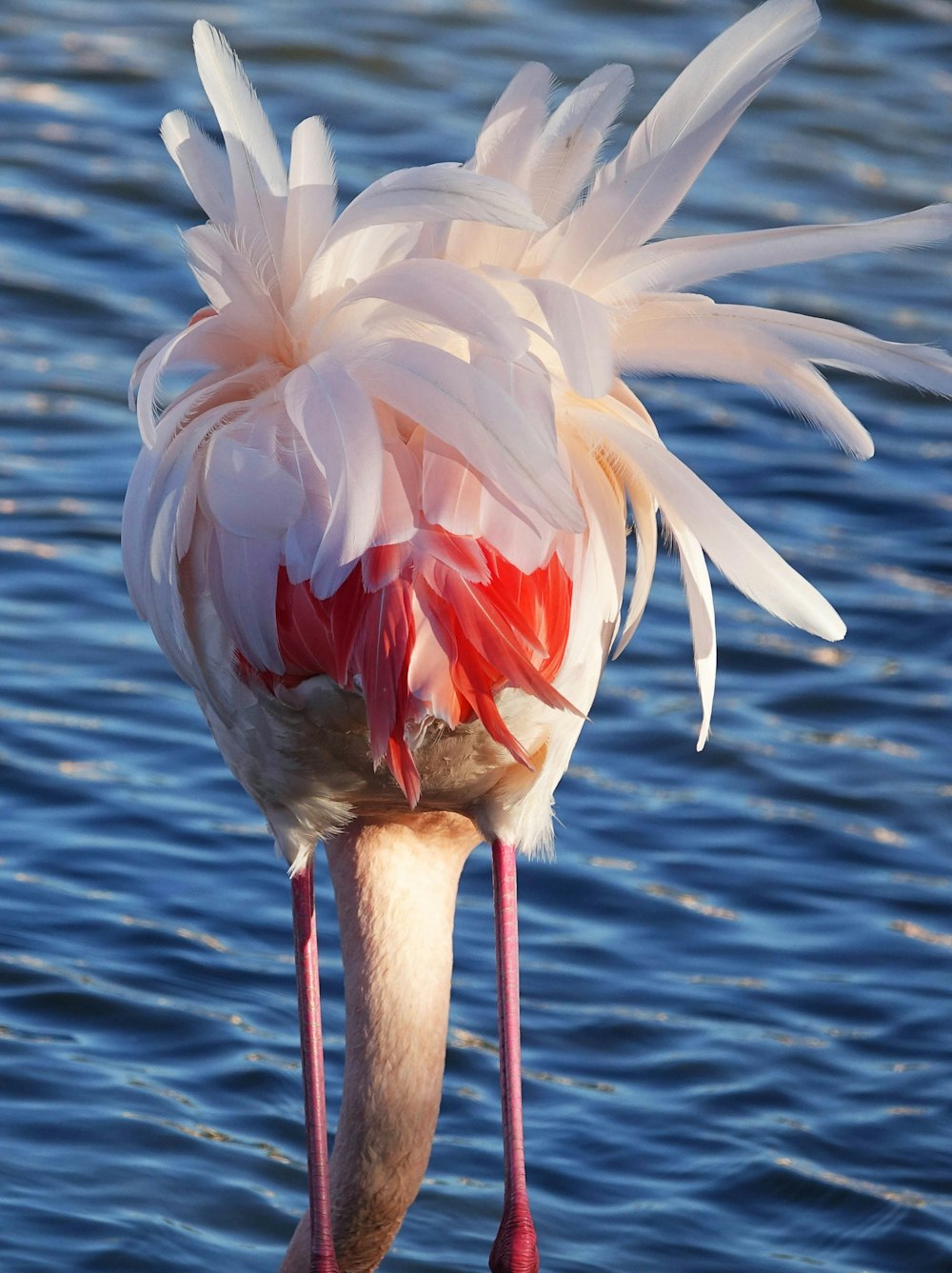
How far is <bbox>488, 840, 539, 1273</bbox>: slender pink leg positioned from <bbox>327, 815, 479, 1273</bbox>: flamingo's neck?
147mm

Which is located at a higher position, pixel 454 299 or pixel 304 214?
pixel 304 214

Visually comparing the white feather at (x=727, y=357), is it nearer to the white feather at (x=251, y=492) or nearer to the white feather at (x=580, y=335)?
the white feather at (x=580, y=335)

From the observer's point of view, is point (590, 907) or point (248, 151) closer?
point (248, 151)

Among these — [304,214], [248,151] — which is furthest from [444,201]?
[248,151]

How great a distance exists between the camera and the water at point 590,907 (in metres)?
4.14

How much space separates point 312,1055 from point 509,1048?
0.30m

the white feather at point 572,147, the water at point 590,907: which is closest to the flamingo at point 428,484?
the white feather at point 572,147

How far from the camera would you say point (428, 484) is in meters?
2.79

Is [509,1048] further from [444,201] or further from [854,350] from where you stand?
[444,201]

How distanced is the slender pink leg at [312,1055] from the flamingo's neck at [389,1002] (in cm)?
15

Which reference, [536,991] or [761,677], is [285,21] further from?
[536,991]

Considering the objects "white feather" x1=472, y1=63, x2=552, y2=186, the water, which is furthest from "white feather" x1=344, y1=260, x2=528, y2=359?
the water

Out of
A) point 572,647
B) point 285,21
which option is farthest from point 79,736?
point 285,21

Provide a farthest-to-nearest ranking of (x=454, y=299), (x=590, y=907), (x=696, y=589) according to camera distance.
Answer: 1. (x=590, y=907)
2. (x=696, y=589)
3. (x=454, y=299)
